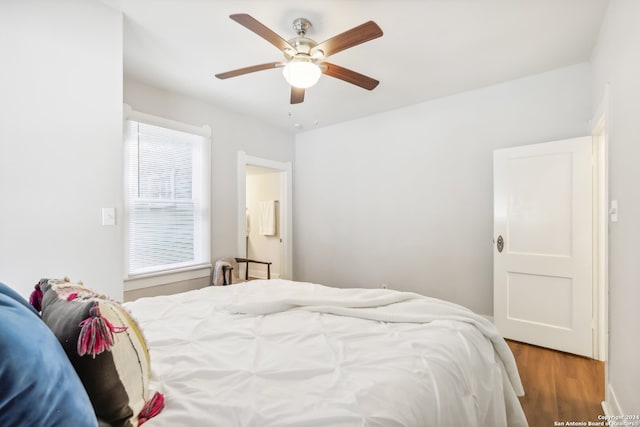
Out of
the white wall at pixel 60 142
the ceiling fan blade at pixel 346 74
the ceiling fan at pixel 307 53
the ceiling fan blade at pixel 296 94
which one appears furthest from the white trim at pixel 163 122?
the ceiling fan blade at pixel 346 74

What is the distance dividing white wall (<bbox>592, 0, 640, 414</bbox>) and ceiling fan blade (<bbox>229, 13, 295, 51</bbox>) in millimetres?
1878

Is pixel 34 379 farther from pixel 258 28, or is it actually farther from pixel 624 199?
pixel 624 199

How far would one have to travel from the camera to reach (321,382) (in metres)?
1.00

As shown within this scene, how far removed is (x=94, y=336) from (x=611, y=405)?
269 cm

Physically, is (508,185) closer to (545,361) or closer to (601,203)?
(601,203)

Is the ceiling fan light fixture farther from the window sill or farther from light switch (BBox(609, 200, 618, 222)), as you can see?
the window sill

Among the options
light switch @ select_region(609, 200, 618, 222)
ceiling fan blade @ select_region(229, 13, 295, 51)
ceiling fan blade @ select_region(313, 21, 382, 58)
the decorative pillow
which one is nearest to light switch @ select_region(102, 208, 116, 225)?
the decorative pillow

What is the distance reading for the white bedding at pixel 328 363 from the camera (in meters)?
0.87

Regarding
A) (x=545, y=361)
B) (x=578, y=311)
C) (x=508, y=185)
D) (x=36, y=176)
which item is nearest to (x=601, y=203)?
(x=508, y=185)

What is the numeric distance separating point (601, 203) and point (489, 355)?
86.2 inches

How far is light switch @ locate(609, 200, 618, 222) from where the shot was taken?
5.99ft

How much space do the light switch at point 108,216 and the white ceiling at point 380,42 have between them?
136 cm

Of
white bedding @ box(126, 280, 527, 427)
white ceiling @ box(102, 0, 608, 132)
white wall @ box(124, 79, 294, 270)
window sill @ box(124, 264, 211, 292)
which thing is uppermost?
white ceiling @ box(102, 0, 608, 132)

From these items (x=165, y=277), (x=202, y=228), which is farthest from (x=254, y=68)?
(x=165, y=277)
